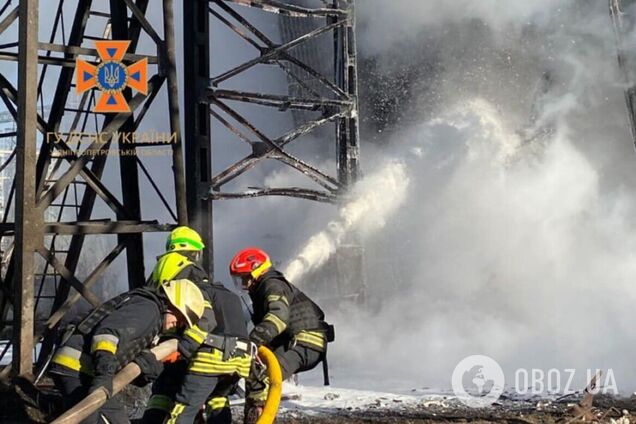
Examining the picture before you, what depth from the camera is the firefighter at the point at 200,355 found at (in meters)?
3.82

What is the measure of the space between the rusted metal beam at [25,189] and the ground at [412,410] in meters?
0.43

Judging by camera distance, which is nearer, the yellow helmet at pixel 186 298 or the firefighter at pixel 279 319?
the yellow helmet at pixel 186 298

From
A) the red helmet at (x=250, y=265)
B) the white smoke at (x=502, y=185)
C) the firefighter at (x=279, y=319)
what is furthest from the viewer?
the white smoke at (x=502, y=185)

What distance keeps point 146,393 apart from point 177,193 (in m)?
2.12

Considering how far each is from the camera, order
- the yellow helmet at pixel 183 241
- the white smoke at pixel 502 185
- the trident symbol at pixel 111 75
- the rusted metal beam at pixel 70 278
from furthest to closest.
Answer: the white smoke at pixel 502 185
the trident symbol at pixel 111 75
the rusted metal beam at pixel 70 278
the yellow helmet at pixel 183 241

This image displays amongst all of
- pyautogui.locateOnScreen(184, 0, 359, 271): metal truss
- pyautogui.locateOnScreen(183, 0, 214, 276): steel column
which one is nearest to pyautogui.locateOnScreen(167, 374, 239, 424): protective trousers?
pyautogui.locateOnScreen(184, 0, 359, 271): metal truss

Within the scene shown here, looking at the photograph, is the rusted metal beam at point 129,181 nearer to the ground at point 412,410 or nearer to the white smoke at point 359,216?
the ground at point 412,410

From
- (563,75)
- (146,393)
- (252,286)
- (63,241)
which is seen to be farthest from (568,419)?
(63,241)

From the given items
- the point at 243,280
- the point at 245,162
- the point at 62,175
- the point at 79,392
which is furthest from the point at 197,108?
the point at 79,392

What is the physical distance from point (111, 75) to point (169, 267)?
10.8ft

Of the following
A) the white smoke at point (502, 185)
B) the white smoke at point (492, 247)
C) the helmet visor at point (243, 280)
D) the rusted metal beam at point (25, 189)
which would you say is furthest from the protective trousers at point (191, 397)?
the white smoke at point (502, 185)

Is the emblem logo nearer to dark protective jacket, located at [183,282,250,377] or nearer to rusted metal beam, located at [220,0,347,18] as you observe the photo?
rusted metal beam, located at [220,0,347,18]

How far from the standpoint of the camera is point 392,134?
1263 cm

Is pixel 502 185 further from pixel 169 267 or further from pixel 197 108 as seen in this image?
pixel 169 267
